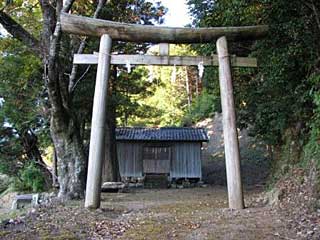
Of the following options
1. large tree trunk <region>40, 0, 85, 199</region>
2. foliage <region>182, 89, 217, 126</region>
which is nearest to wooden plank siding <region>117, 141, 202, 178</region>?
foliage <region>182, 89, 217, 126</region>

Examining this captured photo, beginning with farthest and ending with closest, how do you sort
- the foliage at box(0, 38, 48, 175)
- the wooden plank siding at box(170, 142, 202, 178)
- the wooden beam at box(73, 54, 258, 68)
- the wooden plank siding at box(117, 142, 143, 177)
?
the wooden plank siding at box(117, 142, 143, 177) < the wooden plank siding at box(170, 142, 202, 178) < the foliage at box(0, 38, 48, 175) < the wooden beam at box(73, 54, 258, 68)

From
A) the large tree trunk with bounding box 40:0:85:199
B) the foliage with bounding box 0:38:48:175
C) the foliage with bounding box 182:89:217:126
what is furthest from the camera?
the foliage with bounding box 182:89:217:126

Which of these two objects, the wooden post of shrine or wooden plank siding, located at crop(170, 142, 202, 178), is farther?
wooden plank siding, located at crop(170, 142, 202, 178)

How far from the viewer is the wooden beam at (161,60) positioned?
850cm

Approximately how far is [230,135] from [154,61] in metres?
2.57

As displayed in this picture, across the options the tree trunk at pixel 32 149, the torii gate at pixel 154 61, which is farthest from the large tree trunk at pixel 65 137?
the tree trunk at pixel 32 149

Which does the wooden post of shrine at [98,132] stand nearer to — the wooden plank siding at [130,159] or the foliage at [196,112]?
the wooden plank siding at [130,159]

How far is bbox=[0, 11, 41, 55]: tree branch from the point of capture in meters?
9.42

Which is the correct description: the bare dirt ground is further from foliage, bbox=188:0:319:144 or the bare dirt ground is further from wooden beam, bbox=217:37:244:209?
foliage, bbox=188:0:319:144

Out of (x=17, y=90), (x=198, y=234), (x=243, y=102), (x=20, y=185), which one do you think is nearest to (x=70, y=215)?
(x=198, y=234)

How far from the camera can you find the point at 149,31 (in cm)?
835

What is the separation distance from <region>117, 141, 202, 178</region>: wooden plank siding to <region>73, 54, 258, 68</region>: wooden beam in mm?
13077

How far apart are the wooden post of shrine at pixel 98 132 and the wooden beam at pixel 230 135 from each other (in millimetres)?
2688

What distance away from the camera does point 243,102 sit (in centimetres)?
1292
